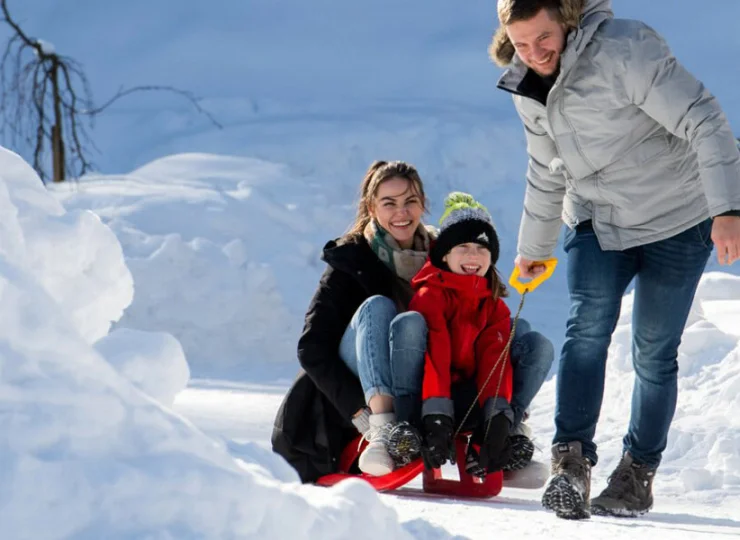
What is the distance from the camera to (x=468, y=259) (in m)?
3.89

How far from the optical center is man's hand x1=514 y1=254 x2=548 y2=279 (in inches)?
149

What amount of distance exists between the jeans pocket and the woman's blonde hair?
3.38 feet

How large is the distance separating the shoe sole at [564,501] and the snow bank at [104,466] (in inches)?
43.4

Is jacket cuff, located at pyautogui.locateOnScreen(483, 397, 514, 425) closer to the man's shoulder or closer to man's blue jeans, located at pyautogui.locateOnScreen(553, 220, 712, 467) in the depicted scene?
man's blue jeans, located at pyautogui.locateOnScreen(553, 220, 712, 467)

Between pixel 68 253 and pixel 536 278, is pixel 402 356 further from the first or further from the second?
pixel 68 253

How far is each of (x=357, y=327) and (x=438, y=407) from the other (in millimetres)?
436

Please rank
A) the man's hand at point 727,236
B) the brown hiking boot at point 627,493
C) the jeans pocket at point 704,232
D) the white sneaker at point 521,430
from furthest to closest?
the white sneaker at point 521,430
the brown hiking boot at point 627,493
the jeans pocket at point 704,232
the man's hand at point 727,236

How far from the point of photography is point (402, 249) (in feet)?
13.8

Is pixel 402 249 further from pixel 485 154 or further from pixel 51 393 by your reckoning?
pixel 485 154

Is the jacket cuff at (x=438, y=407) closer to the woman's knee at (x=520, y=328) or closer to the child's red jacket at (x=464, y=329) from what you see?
the child's red jacket at (x=464, y=329)

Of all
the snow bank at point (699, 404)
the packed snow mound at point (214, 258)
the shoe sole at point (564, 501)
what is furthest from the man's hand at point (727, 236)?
the packed snow mound at point (214, 258)

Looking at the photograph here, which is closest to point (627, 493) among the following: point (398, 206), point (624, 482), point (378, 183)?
point (624, 482)

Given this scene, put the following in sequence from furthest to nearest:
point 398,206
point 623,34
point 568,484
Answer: point 398,206
point 568,484
point 623,34

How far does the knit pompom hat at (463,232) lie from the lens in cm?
393
